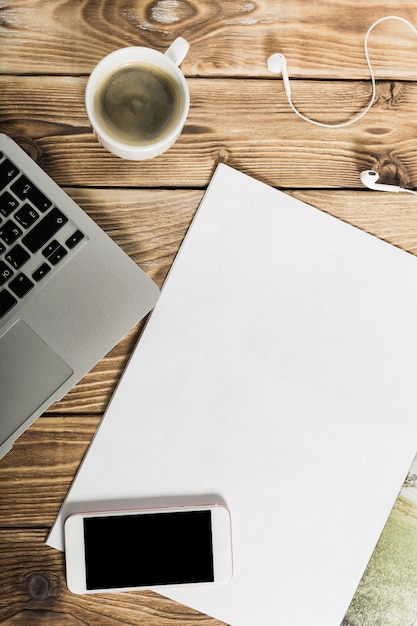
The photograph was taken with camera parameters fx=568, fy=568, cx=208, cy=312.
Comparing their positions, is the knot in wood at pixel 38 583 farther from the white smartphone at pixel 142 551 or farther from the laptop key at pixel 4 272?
the laptop key at pixel 4 272

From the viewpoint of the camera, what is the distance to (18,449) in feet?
1.92

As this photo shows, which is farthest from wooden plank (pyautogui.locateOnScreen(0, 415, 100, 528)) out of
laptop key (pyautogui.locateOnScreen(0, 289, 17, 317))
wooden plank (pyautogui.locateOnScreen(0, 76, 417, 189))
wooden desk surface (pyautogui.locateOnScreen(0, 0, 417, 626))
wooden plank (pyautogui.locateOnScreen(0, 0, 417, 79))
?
wooden plank (pyautogui.locateOnScreen(0, 0, 417, 79))

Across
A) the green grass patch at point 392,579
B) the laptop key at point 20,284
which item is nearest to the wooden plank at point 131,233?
the laptop key at point 20,284

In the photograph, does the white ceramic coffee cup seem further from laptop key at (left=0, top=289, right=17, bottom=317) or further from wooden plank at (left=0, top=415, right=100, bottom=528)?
wooden plank at (left=0, top=415, right=100, bottom=528)

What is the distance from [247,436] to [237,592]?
161mm

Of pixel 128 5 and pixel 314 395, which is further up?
pixel 128 5

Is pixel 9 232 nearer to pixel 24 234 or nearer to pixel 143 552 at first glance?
pixel 24 234

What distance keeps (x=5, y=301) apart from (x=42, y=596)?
31cm

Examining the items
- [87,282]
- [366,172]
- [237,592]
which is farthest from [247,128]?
[237,592]

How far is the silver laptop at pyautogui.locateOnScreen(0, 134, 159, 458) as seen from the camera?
527mm

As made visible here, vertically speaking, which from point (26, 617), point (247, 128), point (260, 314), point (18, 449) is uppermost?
point (247, 128)

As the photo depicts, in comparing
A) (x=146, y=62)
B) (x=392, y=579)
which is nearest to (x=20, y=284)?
(x=146, y=62)

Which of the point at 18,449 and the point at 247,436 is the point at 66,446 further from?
the point at 247,436

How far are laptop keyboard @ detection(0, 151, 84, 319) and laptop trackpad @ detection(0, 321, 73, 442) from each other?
0.03 metres
